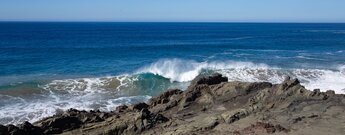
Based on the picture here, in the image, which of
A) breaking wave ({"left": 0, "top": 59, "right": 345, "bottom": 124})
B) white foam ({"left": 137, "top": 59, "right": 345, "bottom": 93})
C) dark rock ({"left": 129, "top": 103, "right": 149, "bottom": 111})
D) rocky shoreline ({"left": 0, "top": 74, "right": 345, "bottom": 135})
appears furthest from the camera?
white foam ({"left": 137, "top": 59, "right": 345, "bottom": 93})

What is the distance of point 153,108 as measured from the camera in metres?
18.6

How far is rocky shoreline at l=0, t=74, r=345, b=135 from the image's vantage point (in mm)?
14109

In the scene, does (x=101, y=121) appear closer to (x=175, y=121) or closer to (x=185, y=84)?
(x=175, y=121)

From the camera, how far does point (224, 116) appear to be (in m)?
15.0

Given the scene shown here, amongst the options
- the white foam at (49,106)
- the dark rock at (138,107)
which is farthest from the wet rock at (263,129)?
the white foam at (49,106)

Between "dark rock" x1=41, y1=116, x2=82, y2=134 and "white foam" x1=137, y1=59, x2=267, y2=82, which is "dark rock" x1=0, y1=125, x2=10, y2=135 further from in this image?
"white foam" x1=137, y1=59, x2=267, y2=82

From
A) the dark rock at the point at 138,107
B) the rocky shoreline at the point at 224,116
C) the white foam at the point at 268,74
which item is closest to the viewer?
the rocky shoreline at the point at 224,116

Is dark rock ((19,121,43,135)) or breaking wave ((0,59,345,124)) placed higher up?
dark rock ((19,121,43,135))

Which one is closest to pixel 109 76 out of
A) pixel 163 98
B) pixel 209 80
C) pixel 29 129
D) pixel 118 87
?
pixel 118 87

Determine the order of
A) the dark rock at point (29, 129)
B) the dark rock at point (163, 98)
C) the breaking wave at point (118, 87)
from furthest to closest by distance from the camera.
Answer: the breaking wave at point (118, 87), the dark rock at point (163, 98), the dark rock at point (29, 129)

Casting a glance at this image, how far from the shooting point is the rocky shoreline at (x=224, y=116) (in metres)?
14.1

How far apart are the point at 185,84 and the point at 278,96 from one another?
18616 millimetres

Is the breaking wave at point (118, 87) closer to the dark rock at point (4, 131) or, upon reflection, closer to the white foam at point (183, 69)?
the white foam at point (183, 69)

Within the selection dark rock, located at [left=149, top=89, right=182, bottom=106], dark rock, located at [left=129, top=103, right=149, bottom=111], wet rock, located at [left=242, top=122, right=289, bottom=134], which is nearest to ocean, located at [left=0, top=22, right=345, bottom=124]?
dark rock, located at [left=149, top=89, right=182, bottom=106]
